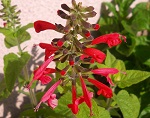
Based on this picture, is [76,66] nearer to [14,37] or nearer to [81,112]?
[81,112]

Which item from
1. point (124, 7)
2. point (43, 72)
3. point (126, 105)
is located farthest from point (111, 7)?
point (43, 72)

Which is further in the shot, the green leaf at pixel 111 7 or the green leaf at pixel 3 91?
the green leaf at pixel 111 7

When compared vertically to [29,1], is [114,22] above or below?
below

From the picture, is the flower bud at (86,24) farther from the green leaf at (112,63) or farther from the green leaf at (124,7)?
the green leaf at (124,7)

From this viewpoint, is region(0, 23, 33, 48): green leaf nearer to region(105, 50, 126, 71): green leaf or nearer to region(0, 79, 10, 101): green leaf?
region(0, 79, 10, 101): green leaf

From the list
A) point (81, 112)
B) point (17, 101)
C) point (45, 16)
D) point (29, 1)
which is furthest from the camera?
point (17, 101)

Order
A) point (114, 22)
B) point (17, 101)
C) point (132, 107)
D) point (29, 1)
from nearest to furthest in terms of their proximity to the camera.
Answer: point (132, 107) → point (29, 1) → point (17, 101) → point (114, 22)

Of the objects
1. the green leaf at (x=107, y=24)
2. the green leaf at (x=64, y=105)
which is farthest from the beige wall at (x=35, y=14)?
the green leaf at (x=64, y=105)

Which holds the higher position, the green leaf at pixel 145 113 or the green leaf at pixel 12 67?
the green leaf at pixel 12 67

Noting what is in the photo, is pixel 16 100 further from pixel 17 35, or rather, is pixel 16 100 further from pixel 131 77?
pixel 131 77

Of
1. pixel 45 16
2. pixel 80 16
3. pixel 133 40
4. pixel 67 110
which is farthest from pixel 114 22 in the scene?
pixel 80 16
